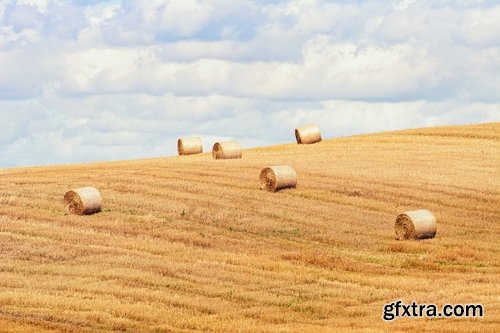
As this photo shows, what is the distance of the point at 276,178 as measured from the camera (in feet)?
147

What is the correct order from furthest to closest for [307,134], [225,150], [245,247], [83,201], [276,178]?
[307,134], [225,150], [276,178], [83,201], [245,247]

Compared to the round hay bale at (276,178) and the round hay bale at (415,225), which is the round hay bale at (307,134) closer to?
the round hay bale at (276,178)

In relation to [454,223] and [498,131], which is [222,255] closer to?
[454,223]

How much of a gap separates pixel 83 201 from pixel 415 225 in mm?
→ 12693

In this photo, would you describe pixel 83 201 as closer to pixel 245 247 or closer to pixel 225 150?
pixel 245 247

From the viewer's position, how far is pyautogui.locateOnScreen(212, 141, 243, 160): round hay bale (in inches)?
2168

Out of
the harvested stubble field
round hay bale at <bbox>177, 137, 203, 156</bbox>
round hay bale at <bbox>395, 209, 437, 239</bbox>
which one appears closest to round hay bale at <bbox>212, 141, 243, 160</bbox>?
the harvested stubble field

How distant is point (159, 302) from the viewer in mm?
28641

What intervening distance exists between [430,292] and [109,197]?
1706 centimetres

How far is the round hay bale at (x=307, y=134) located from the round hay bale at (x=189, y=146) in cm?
660

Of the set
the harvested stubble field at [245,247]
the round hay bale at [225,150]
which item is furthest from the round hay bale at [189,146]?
the round hay bale at [225,150]

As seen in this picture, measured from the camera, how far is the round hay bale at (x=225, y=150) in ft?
181

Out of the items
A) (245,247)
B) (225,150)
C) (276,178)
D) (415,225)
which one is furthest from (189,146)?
(245,247)

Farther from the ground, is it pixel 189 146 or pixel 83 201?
pixel 189 146
